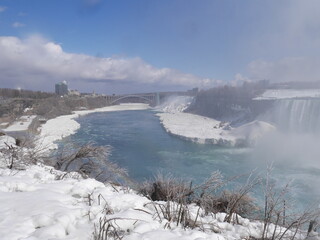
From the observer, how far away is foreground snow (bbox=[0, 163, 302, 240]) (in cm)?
268

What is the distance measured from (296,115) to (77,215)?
3724 cm

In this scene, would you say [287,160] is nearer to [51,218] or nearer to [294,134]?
[294,134]

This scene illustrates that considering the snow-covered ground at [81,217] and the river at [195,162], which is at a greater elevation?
the snow-covered ground at [81,217]

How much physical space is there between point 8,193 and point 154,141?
26972 millimetres

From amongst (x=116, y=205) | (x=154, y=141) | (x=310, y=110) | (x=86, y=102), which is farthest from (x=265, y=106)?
(x=86, y=102)

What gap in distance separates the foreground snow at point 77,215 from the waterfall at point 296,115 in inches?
1262

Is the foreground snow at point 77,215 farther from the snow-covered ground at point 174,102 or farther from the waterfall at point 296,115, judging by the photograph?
the snow-covered ground at point 174,102

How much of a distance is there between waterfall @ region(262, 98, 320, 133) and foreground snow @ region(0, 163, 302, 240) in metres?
32.1

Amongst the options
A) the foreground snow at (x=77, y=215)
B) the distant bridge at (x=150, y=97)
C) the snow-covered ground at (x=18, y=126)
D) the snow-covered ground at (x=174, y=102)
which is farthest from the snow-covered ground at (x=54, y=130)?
the distant bridge at (x=150, y=97)

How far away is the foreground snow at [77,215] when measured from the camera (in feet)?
8.78

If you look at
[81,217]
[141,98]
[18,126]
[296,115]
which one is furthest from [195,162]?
[141,98]

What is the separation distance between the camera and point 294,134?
30.8 metres

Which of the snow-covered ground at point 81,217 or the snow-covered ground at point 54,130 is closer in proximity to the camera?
the snow-covered ground at point 81,217

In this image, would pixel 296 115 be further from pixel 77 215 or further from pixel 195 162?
pixel 77 215
